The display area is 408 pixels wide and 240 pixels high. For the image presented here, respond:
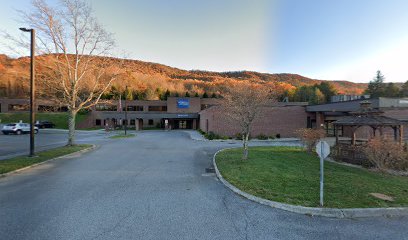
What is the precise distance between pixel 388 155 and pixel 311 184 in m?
5.48

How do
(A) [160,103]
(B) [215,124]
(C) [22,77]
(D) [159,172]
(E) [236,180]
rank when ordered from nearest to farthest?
(E) [236,180]
(D) [159,172]
(C) [22,77]
(B) [215,124]
(A) [160,103]

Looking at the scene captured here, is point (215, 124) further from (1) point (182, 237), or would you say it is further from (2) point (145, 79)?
(2) point (145, 79)

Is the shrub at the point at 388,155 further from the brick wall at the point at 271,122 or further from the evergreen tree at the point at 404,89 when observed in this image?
the evergreen tree at the point at 404,89

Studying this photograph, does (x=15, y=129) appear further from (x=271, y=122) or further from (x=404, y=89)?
(x=404, y=89)

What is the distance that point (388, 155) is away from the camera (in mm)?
9500

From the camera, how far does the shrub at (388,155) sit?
934cm

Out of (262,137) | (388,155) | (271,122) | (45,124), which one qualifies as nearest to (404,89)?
(271,122)

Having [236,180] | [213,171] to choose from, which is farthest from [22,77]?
[236,180]

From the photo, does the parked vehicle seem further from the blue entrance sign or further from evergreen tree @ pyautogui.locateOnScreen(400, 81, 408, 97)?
evergreen tree @ pyautogui.locateOnScreen(400, 81, 408, 97)

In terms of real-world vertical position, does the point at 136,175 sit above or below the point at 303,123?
below

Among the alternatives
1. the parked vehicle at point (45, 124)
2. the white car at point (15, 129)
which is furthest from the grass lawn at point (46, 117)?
the white car at point (15, 129)

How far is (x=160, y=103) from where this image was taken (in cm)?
5900

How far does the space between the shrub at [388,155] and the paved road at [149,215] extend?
5.68 metres

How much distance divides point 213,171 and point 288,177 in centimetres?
328
